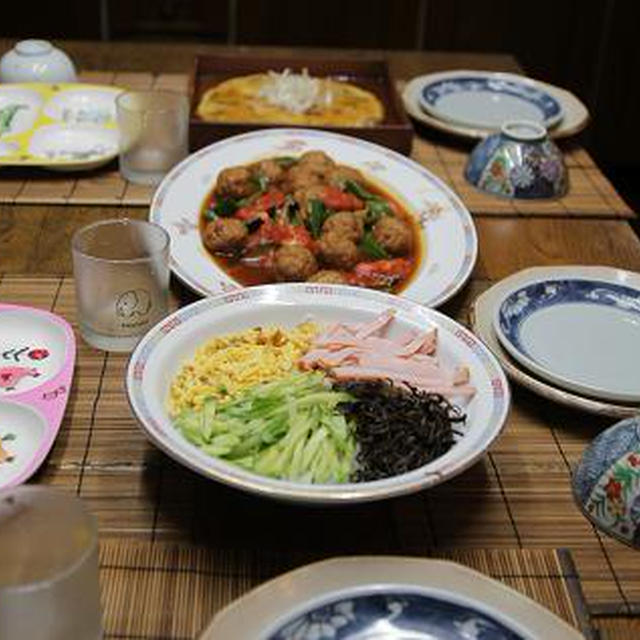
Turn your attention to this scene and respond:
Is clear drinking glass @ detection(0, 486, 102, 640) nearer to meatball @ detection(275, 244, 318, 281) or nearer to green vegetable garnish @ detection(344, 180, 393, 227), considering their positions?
meatball @ detection(275, 244, 318, 281)

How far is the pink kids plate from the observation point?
1271 mm

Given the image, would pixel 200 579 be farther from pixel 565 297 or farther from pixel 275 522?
pixel 565 297

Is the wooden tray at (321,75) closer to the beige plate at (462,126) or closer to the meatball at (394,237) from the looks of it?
the beige plate at (462,126)

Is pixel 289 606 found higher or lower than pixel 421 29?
higher

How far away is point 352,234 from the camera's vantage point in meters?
1.75

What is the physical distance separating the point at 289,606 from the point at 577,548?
15.2 inches

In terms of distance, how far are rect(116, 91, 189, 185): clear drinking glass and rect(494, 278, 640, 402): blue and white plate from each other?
81cm

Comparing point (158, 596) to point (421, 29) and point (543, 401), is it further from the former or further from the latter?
point (421, 29)

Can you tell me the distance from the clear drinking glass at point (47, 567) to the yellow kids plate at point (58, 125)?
3.87 ft

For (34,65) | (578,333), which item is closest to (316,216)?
(578,333)

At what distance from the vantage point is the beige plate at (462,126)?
2.30 meters

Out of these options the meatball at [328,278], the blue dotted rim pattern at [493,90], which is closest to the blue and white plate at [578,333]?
the meatball at [328,278]

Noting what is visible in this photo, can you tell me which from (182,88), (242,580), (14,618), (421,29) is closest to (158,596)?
(242,580)

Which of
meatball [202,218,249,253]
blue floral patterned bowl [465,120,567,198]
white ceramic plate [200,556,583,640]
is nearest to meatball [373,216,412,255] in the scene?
meatball [202,218,249,253]
